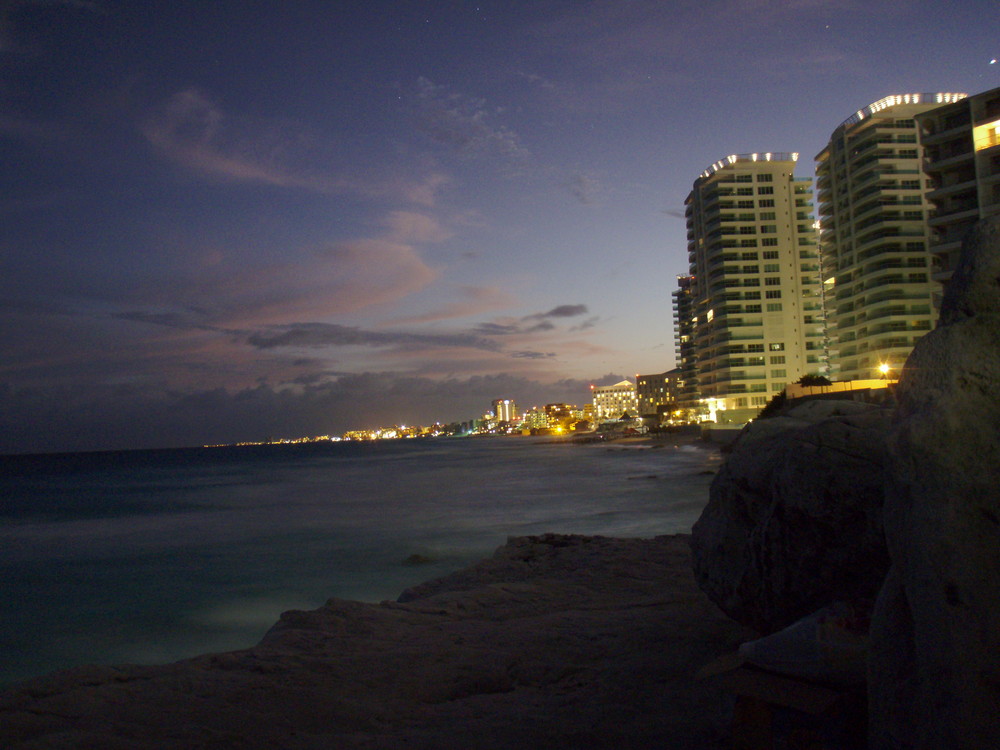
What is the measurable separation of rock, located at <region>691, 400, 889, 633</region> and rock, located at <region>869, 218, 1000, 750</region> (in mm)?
1667

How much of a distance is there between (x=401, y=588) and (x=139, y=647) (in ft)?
17.3

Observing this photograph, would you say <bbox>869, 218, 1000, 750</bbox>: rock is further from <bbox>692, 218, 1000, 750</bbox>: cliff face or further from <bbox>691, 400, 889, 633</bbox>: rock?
<bbox>691, 400, 889, 633</bbox>: rock

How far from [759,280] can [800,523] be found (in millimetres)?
103793

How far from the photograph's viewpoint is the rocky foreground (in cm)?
491

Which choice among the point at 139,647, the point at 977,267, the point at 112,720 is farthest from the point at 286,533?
the point at 977,267

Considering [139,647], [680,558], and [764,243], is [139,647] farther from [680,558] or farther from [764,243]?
[764,243]

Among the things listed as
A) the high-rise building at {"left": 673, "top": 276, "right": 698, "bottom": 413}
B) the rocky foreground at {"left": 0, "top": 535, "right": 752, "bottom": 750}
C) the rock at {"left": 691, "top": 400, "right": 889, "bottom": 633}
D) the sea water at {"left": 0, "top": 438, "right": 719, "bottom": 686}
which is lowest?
A: the sea water at {"left": 0, "top": 438, "right": 719, "bottom": 686}

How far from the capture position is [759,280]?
3969 inches

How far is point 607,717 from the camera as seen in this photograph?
16.5 feet

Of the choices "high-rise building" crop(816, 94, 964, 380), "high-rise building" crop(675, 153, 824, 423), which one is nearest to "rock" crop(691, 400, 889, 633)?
"high-rise building" crop(816, 94, 964, 380)

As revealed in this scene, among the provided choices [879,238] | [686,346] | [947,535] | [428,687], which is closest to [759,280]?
[879,238]

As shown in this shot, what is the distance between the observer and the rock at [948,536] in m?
2.91

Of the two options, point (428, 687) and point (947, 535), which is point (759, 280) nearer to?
point (428, 687)

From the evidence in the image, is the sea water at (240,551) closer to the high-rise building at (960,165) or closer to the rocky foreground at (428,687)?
the rocky foreground at (428,687)
